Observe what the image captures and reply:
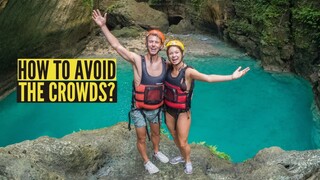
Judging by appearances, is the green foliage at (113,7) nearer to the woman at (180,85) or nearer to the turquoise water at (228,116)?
the turquoise water at (228,116)

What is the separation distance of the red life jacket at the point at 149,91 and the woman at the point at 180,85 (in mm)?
103

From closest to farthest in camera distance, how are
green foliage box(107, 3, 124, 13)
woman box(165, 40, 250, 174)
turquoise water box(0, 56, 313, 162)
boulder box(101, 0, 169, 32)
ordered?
woman box(165, 40, 250, 174) < turquoise water box(0, 56, 313, 162) < boulder box(101, 0, 169, 32) < green foliage box(107, 3, 124, 13)

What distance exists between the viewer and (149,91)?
14.3ft

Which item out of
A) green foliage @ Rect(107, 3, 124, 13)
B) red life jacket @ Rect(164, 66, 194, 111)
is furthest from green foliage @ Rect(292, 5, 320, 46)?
green foliage @ Rect(107, 3, 124, 13)

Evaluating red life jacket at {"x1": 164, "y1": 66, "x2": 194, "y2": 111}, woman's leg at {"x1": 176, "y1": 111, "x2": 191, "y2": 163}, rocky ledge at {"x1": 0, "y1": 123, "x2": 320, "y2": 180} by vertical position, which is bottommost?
rocky ledge at {"x1": 0, "y1": 123, "x2": 320, "y2": 180}

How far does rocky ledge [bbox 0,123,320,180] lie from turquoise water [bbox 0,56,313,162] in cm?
522

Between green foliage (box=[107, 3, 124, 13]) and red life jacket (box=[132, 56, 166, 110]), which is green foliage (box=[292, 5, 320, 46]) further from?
green foliage (box=[107, 3, 124, 13])

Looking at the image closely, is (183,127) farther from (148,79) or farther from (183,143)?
(148,79)

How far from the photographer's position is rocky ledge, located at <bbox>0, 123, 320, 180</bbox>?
4.52m

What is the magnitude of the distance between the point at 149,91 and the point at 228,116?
8705mm

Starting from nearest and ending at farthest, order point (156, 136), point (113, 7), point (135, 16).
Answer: point (156, 136) → point (135, 16) → point (113, 7)

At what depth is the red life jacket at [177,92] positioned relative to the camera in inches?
172

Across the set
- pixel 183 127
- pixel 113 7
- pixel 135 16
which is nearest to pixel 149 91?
pixel 183 127

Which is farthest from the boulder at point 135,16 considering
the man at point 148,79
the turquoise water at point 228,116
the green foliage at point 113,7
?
the man at point 148,79
